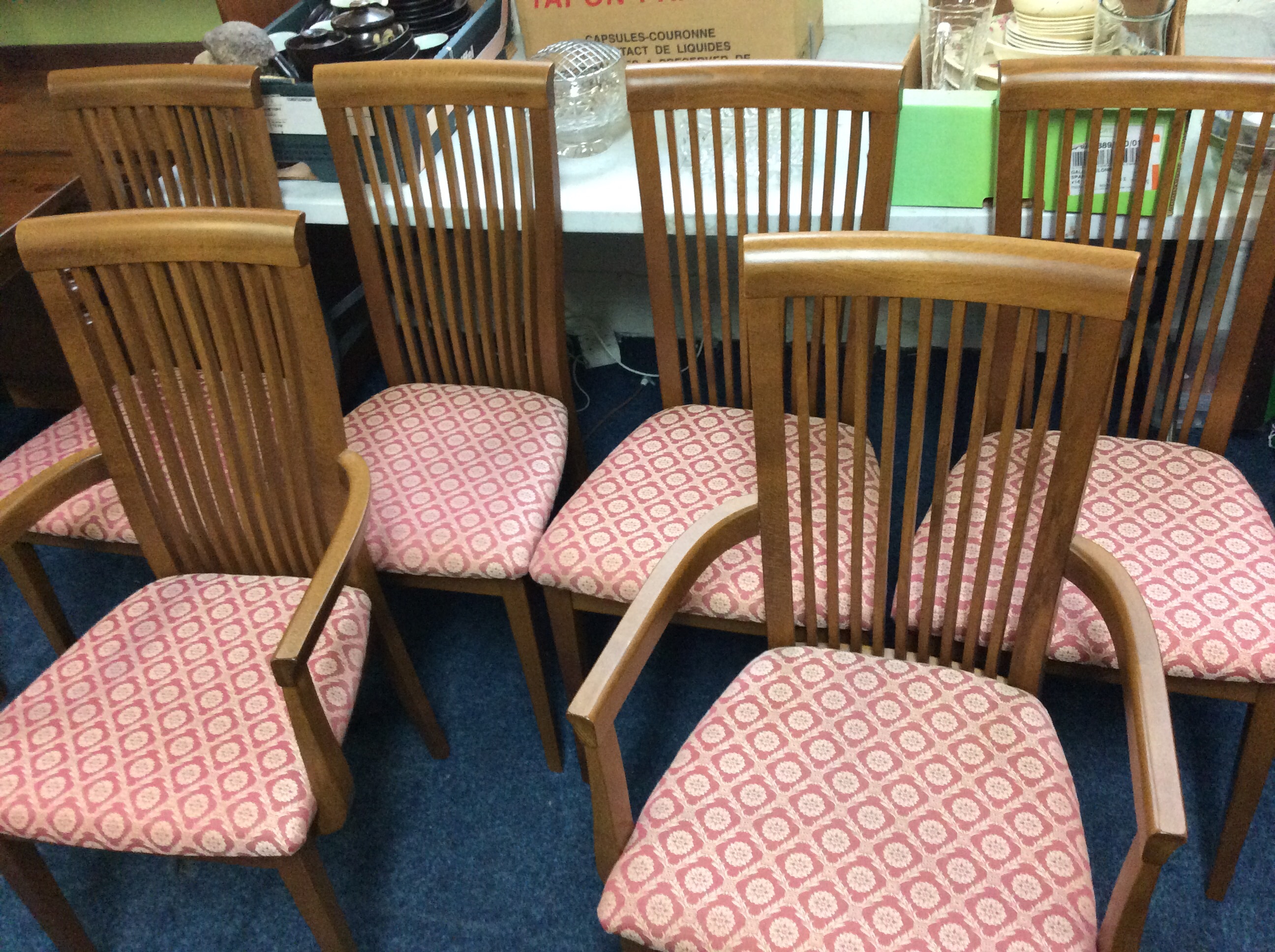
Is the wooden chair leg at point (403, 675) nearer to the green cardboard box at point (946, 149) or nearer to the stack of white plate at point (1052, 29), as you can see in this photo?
the green cardboard box at point (946, 149)

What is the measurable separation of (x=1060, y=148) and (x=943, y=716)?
729 millimetres

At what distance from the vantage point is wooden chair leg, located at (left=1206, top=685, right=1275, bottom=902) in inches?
47.2

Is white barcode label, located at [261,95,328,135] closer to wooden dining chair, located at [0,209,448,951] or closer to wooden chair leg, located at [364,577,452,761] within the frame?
wooden dining chair, located at [0,209,448,951]

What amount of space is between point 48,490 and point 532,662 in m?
0.70

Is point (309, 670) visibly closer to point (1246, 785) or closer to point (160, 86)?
point (160, 86)

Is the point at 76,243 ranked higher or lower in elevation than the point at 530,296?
higher

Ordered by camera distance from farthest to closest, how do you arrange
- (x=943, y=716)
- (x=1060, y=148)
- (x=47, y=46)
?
1. (x=47, y=46)
2. (x=1060, y=148)
3. (x=943, y=716)

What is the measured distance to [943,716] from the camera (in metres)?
1.12


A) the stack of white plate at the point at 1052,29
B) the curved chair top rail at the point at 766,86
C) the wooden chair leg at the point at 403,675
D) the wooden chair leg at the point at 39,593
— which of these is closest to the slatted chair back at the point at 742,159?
the curved chair top rail at the point at 766,86

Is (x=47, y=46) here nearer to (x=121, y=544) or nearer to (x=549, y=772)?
(x=121, y=544)

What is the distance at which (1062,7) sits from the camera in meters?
1.50

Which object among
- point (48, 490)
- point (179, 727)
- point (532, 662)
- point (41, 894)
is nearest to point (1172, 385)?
point (532, 662)

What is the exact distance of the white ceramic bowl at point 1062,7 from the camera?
4.93 feet

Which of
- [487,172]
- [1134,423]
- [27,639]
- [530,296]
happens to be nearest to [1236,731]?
[1134,423]
